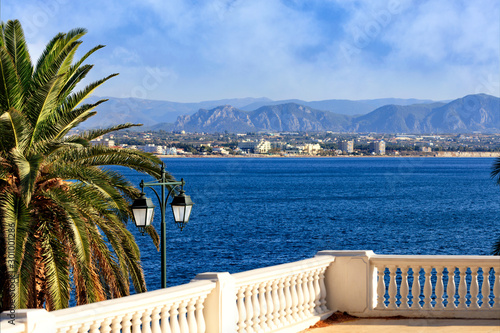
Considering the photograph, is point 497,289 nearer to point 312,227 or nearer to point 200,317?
point 200,317

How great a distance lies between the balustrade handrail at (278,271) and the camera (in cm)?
804

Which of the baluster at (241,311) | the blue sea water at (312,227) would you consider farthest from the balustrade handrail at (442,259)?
the blue sea water at (312,227)

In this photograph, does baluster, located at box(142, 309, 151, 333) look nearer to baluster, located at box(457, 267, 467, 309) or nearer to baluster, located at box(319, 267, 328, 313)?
baluster, located at box(319, 267, 328, 313)

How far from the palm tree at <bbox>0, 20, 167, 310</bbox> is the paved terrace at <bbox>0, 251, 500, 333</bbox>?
2678mm

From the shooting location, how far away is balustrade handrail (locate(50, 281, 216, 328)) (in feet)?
19.0

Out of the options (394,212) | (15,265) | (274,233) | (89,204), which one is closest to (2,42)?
(89,204)

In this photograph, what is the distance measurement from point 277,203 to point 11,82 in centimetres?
7066

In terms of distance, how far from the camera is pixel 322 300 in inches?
382

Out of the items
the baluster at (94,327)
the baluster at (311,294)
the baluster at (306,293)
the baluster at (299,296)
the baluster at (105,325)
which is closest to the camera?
the baluster at (94,327)

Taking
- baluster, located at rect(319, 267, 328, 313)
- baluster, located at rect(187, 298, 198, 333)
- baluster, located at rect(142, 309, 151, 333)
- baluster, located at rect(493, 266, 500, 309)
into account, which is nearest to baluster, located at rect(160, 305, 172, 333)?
baluster, located at rect(142, 309, 151, 333)

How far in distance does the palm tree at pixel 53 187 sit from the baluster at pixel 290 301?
3.58 meters

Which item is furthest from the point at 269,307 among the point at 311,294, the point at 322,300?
the point at 322,300

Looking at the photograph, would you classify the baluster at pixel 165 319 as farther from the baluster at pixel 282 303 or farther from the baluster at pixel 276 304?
the baluster at pixel 282 303

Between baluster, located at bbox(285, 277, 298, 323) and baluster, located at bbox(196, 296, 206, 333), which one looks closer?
baluster, located at bbox(196, 296, 206, 333)
